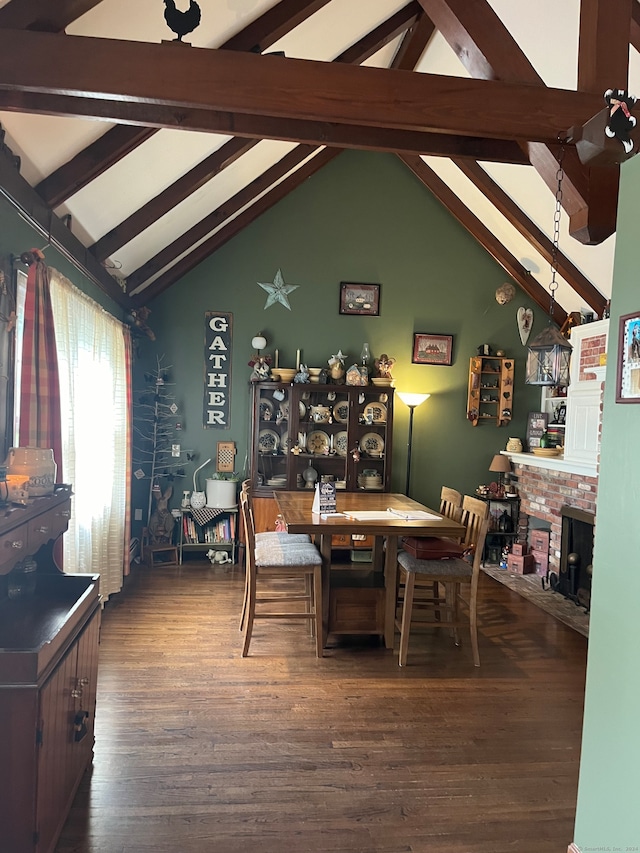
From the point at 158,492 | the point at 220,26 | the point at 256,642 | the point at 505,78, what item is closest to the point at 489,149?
the point at 505,78

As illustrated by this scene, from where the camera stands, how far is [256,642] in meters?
3.61

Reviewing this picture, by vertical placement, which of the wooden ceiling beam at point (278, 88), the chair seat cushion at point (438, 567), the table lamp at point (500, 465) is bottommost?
the chair seat cushion at point (438, 567)

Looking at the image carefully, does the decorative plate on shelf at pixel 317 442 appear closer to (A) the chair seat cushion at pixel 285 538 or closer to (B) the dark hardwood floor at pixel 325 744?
(A) the chair seat cushion at pixel 285 538

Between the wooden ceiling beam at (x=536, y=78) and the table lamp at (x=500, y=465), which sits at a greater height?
the wooden ceiling beam at (x=536, y=78)

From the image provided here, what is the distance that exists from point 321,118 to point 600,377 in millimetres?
3718

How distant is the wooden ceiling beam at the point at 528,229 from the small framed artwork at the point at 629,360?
3.67m

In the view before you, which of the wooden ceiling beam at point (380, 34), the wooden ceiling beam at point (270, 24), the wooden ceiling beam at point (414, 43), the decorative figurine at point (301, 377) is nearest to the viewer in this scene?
the wooden ceiling beam at point (270, 24)

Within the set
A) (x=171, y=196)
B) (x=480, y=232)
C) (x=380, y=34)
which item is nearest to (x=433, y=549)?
(x=171, y=196)

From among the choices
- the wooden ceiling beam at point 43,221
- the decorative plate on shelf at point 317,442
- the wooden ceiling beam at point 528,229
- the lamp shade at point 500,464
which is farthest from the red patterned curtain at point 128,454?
the lamp shade at point 500,464

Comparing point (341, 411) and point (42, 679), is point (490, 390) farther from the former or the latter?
point (42, 679)

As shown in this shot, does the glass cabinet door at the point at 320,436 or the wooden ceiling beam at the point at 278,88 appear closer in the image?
the wooden ceiling beam at the point at 278,88

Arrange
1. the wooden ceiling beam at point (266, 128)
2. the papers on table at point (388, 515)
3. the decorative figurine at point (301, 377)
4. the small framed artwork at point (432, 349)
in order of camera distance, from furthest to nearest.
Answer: the small framed artwork at point (432, 349) → the decorative figurine at point (301, 377) → the papers on table at point (388, 515) → the wooden ceiling beam at point (266, 128)

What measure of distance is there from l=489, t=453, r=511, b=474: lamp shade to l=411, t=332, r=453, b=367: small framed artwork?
111 cm

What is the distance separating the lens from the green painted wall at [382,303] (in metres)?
5.79
